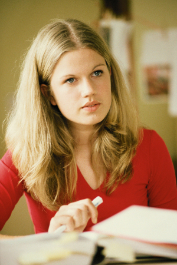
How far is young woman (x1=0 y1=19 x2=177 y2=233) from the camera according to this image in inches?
27.4

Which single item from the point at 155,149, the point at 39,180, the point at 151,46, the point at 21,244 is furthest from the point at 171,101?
the point at 21,244

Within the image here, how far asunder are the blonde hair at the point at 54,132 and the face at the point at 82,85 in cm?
3

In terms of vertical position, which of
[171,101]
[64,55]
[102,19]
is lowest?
[171,101]

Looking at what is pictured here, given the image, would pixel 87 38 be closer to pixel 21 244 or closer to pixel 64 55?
pixel 64 55

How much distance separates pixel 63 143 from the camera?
802 mm

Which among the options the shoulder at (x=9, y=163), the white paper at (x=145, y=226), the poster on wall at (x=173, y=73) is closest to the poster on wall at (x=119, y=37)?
the poster on wall at (x=173, y=73)

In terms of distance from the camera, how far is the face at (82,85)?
0.68m

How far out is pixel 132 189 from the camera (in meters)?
0.77

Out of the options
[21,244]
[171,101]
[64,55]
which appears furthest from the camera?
[171,101]

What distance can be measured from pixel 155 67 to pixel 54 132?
75 centimetres

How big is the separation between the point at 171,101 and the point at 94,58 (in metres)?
0.74

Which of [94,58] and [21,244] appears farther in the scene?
[94,58]

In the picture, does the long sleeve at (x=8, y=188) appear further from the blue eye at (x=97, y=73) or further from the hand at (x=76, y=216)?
the blue eye at (x=97, y=73)

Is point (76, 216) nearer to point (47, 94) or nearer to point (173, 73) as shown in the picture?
point (47, 94)
